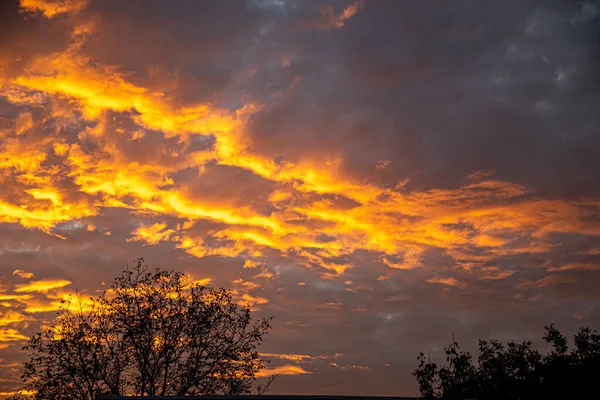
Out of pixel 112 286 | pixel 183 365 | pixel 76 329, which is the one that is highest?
pixel 112 286

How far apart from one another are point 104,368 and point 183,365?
4385mm

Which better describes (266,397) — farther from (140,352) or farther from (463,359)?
(463,359)

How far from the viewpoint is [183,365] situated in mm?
33969

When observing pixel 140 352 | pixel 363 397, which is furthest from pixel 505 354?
pixel 140 352

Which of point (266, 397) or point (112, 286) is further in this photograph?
point (112, 286)

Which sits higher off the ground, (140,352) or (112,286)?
(112,286)

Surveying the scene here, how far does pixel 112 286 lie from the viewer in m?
35.4

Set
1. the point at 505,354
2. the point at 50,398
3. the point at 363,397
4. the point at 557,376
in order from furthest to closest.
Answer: the point at 505,354 → the point at 557,376 → the point at 50,398 → the point at 363,397

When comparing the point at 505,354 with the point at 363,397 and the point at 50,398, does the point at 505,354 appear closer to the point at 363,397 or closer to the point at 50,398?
the point at 363,397

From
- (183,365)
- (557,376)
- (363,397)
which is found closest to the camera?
(363,397)

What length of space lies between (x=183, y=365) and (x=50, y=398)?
23.8 feet

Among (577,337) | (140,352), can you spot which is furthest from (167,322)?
(577,337)

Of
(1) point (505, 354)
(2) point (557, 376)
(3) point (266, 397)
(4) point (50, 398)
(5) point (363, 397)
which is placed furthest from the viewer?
(1) point (505, 354)

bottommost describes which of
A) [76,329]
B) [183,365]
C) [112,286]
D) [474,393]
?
[474,393]
